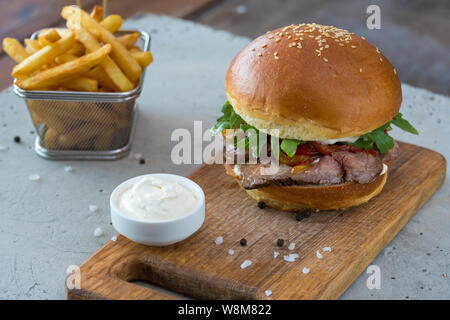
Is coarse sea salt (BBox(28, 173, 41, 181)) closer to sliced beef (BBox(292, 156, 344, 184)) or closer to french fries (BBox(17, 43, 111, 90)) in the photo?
french fries (BBox(17, 43, 111, 90))

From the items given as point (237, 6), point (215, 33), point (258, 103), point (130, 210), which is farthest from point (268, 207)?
point (237, 6)

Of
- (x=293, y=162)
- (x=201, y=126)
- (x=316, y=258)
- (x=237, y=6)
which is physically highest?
(x=293, y=162)

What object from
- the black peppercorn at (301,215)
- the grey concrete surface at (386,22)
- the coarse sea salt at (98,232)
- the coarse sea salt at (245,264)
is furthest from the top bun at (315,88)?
the grey concrete surface at (386,22)

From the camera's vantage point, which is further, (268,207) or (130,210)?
(268,207)

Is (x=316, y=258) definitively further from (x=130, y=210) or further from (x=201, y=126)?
(x=201, y=126)

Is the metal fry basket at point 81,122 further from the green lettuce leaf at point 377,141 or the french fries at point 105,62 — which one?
the green lettuce leaf at point 377,141

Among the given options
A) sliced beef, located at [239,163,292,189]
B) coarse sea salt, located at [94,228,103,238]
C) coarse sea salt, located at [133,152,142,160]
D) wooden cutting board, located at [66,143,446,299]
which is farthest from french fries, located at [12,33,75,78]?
sliced beef, located at [239,163,292,189]
